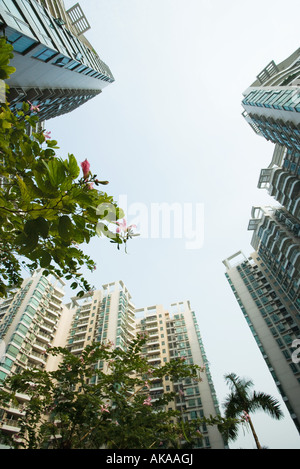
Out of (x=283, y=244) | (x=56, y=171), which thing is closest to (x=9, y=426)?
(x=56, y=171)

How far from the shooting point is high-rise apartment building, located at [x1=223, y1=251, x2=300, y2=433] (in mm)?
30969

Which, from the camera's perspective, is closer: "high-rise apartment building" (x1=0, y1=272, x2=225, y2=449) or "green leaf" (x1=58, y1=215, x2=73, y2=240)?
"green leaf" (x1=58, y1=215, x2=73, y2=240)

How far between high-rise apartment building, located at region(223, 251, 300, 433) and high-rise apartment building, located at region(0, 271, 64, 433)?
31682mm

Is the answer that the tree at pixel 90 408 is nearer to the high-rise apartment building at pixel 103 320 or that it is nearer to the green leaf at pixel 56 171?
the green leaf at pixel 56 171

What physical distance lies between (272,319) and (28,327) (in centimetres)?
3855

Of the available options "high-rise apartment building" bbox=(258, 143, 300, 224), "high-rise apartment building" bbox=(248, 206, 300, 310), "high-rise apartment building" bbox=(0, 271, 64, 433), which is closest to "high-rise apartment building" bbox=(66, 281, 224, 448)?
"high-rise apartment building" bbox=(0, 271, 64, 433)

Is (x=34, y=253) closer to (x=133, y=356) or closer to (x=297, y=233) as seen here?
(x=133, y=356)

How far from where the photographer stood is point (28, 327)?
113 feet

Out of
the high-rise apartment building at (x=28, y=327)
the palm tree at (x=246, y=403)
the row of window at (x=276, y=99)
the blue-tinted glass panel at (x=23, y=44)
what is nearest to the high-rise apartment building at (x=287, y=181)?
the row of window at (x=276, y=99)

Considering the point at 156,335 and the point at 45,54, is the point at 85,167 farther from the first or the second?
the point at 156,335

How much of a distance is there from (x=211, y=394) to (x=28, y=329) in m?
32.9

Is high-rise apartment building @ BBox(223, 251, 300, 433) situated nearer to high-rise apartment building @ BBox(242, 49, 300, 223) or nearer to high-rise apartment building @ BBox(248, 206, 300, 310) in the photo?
high-rise apartment building @ BBox(248, 206, 300, 310)

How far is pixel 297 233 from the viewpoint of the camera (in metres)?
30.4
